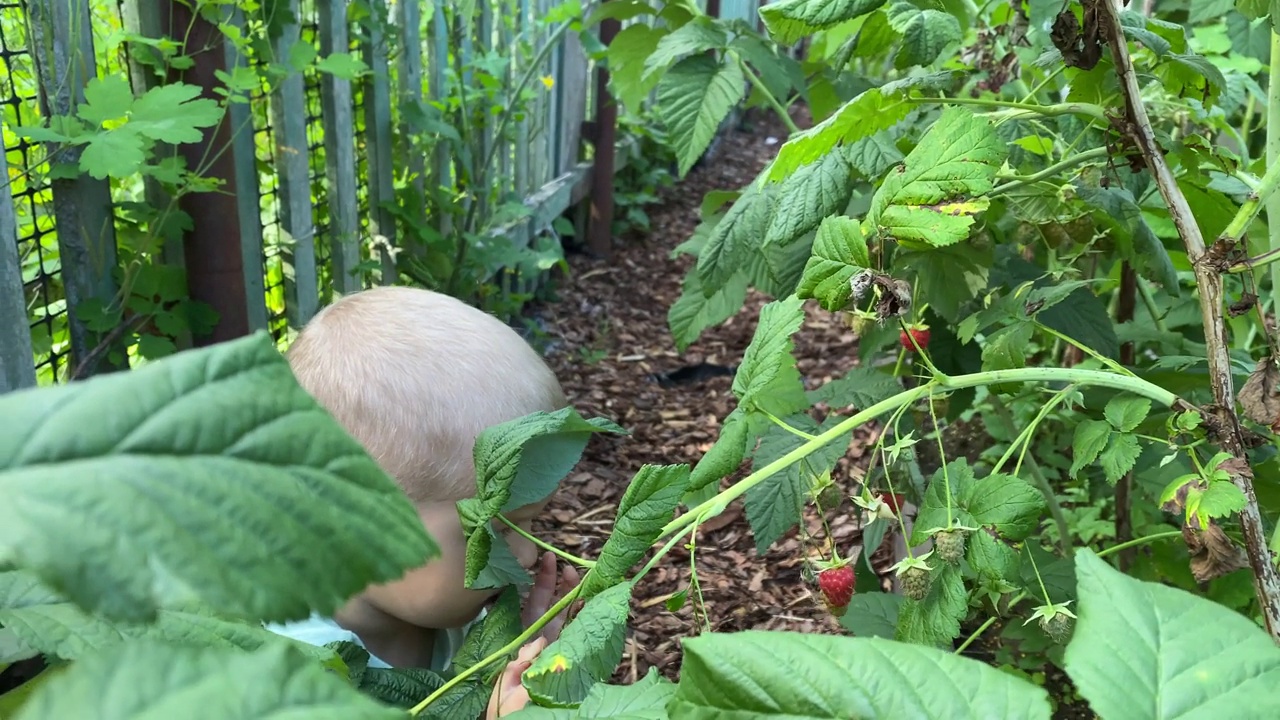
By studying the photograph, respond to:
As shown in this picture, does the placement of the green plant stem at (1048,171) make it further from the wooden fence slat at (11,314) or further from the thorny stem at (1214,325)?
the wooden fence slat at (11,314)

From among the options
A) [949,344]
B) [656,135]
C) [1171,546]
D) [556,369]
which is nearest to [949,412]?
[949,344]

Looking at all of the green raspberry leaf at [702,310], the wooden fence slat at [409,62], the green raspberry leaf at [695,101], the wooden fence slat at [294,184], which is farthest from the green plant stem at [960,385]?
the wooden fence slat at [409,62]

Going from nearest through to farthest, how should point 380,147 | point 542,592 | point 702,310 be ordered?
point 542,592, point 702,310, point 380,147

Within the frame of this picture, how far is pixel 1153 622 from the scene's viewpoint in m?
0.50

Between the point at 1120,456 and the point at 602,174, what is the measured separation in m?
4.40

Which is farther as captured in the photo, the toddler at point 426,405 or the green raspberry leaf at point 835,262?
the toddler at point 426,405

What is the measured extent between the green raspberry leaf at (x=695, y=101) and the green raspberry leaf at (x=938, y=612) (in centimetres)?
108

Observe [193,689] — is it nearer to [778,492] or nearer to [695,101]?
[778,492]

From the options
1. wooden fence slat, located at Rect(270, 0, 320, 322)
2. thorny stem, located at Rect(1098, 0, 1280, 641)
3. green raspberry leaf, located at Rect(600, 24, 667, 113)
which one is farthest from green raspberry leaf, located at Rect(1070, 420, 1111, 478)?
wooden fence slat, located at Rect(270, 0, 320, 322)

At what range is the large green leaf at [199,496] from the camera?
0.32m

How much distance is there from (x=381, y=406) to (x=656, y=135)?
4780 mm

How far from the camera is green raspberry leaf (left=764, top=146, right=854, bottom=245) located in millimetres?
1292

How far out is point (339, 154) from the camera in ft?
9.95

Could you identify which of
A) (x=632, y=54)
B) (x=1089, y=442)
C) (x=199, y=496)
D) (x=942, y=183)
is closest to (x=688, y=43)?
(x=632, y=54)
